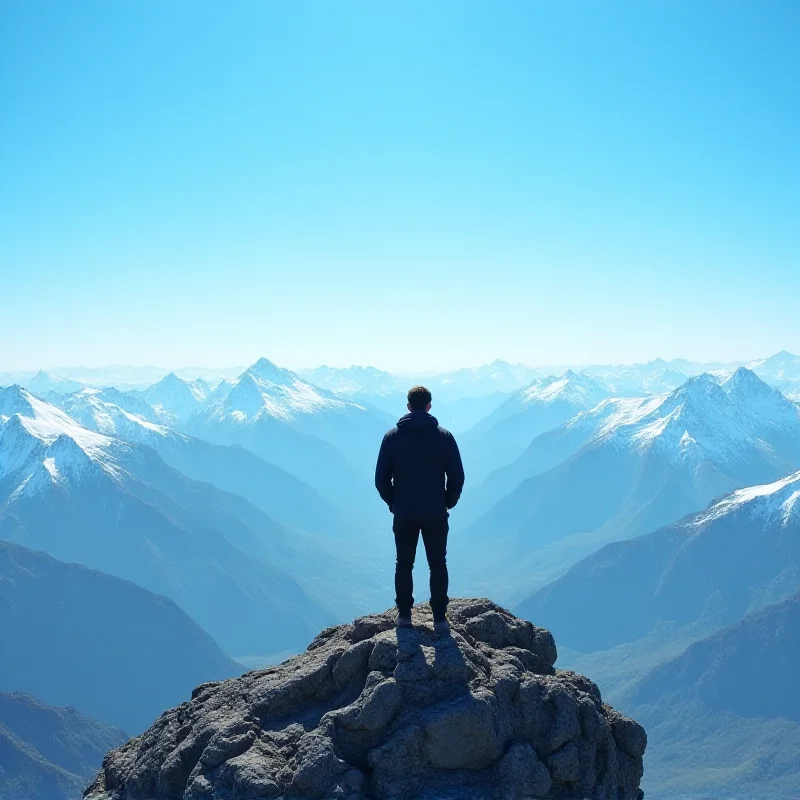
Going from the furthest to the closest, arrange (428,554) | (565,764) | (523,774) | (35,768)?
(35,768), (428,554), (565,764), (523,774)

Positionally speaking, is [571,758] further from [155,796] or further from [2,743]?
[2,743]

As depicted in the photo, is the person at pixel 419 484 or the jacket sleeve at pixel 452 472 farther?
the jacket sleeve at pixel 452 472

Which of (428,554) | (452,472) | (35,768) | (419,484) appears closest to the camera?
(419,484)

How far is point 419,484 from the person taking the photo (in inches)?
621

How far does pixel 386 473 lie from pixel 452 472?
1.37 m

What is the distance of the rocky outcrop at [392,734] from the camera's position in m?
12.8

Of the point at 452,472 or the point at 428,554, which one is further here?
the point at 428,554

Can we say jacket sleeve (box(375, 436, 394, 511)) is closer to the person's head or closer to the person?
the person

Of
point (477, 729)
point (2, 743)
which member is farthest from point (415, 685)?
point (2, 743)

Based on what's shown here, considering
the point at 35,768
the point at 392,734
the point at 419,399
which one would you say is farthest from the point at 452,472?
the point at 35,768

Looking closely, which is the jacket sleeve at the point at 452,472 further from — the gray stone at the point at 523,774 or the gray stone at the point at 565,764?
the gray stone at the point at 565,764

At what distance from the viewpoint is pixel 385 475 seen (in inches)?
633

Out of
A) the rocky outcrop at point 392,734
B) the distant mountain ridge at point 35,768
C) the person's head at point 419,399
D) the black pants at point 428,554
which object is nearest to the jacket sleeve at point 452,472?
the black pants at point 428,554

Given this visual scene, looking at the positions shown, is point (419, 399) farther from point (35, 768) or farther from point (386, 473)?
point (35, 768)
